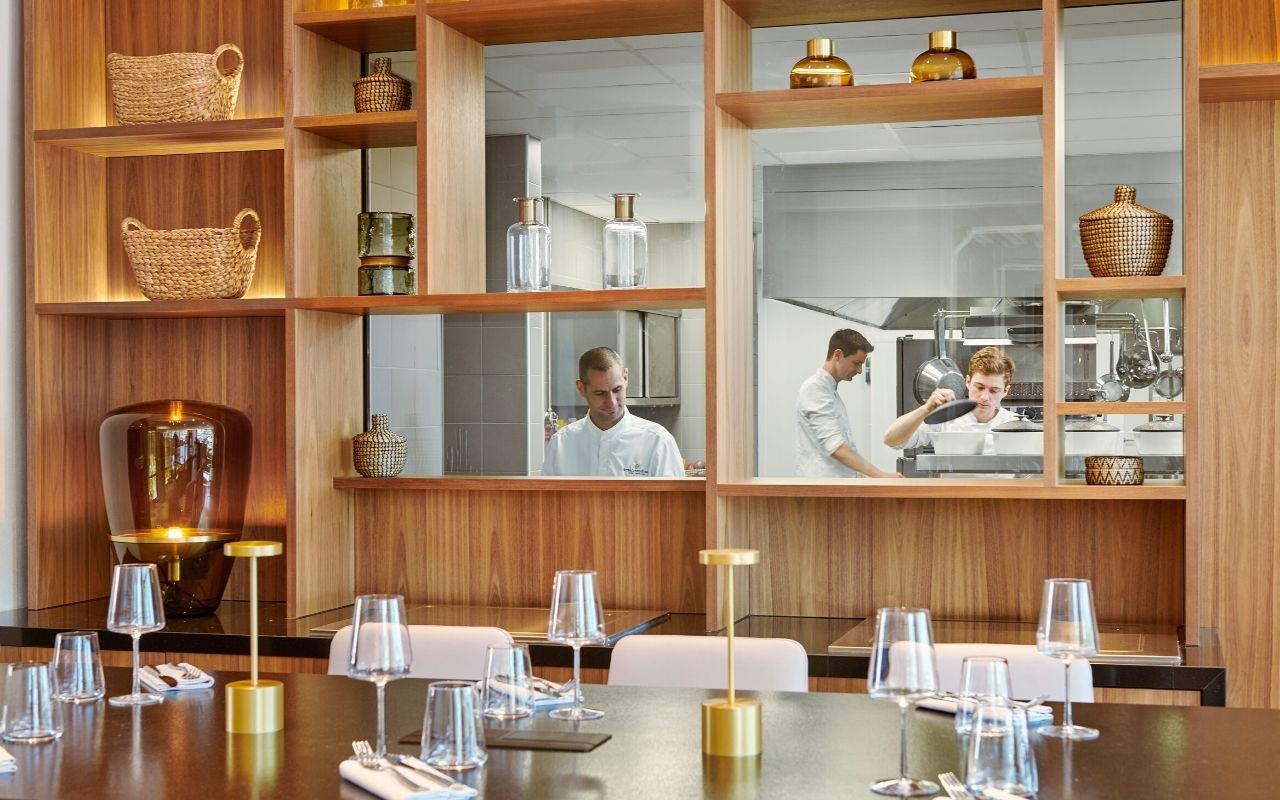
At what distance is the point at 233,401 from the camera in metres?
3.63

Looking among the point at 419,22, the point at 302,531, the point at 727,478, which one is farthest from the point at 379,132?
the point at 727,478

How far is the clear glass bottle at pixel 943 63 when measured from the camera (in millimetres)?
2939

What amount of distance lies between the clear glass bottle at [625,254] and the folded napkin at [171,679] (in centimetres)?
127

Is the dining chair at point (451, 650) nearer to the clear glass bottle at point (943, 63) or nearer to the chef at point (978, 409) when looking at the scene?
the clear glass bottle at point (943, 63)

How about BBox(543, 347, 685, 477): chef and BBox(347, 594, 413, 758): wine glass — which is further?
BBox(543, 347, 685, 477): chef

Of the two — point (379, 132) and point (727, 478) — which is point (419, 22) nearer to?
point (379, 132)

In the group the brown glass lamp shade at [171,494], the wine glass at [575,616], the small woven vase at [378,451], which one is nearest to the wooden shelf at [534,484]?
the small woven vase at [378,451]

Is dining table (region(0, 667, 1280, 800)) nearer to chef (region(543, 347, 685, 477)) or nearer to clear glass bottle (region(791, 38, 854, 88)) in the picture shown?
clear glass bottle (region(791, 38, 854, 88))

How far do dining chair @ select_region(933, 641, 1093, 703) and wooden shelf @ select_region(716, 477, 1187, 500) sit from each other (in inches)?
24.4

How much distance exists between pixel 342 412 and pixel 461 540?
42 centimetres

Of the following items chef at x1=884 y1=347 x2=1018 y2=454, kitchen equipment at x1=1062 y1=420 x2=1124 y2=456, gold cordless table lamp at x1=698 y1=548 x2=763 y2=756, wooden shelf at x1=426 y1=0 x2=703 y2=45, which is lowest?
gold cordless table lamp at x1=698 y1=548 x2=763 y2=756

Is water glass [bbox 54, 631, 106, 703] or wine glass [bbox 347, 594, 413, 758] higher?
wine glass [bbox 347, 594, 413, 758]

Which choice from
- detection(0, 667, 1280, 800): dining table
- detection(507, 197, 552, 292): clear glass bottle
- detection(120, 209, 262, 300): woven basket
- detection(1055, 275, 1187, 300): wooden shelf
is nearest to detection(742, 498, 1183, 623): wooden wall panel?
detection(1055, 275, 1187, 300): wooden shelf

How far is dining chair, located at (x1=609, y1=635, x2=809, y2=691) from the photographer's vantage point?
90.9 inches
